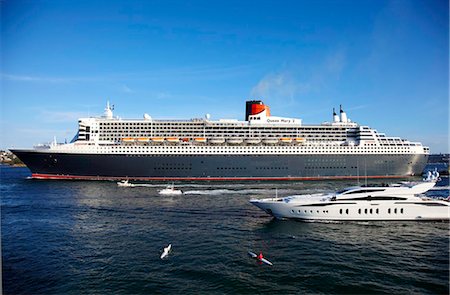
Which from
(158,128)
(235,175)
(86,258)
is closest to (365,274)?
(86,258)

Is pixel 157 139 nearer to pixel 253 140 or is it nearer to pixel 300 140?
pixel 253 140

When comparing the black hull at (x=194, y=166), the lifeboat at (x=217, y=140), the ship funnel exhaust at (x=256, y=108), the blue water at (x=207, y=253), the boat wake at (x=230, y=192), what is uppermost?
the ship funnel exhaust at (x=256, y=108)

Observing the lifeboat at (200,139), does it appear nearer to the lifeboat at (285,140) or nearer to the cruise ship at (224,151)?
the cruise ship at (224,151)

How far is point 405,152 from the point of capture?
51.3m

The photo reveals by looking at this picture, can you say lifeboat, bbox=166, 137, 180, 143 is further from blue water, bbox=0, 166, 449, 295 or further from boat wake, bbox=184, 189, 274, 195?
blue water, bbox=0, 166, 449, 295

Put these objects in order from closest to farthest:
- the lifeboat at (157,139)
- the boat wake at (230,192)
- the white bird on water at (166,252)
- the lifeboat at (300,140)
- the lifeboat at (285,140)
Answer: the white bird on water at (166,252)
the boat wake at (230,192)
the lifeboat at (157,139)
the lifeboat at (285,140)
the lifeboat at (300,140)

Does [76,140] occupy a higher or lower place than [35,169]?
higher

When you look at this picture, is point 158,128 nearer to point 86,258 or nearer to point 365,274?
point 86,258

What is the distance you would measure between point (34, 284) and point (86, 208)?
15.1 meters

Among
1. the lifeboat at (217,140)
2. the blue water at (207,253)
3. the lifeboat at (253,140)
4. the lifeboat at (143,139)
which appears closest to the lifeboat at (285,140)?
the lifeboat at (253,140)

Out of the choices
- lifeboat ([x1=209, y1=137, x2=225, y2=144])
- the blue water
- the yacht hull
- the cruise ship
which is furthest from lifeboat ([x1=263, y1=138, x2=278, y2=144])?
the yacht hull

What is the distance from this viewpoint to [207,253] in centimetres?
1627

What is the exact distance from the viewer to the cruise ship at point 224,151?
4641 cm

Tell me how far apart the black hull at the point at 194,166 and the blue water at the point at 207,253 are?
18767mm
